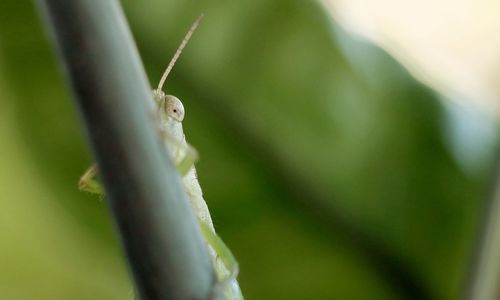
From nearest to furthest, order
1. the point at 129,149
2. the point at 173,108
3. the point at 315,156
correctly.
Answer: the point at 129,149
the point at 173,108
the point at 315,156

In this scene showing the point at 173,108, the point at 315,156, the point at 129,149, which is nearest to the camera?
the point at 129,149

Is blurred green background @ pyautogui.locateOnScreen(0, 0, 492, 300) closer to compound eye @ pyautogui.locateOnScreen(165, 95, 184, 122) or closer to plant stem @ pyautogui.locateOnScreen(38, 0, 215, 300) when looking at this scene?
compound eye @ pyautogui.locateOnScreen(165, 95, 184, 122)

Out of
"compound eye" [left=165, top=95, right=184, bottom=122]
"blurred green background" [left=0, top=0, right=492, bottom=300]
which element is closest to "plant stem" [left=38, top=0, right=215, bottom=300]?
"compound eye" [left=165, top=95, right=184, bottom=122]

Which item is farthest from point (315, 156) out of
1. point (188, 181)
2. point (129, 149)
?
point (129, 149)

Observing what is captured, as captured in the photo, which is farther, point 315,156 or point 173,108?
point 315,156

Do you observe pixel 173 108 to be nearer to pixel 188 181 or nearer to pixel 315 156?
pixel 188 181

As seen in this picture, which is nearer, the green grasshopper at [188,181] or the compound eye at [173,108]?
the green grasshopper at [188,181]

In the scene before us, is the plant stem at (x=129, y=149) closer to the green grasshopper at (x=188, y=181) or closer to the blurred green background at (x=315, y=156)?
the green grasshopper at (x=188, y=181)

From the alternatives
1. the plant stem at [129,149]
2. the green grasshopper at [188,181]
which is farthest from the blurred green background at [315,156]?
the plant stem at [129,149]
